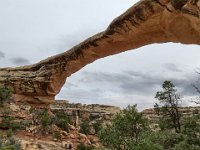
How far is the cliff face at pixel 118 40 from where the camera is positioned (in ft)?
37.7

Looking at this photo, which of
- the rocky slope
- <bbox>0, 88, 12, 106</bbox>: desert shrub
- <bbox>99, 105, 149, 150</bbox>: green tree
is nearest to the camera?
<bbox>99, 105, 149, 150</bbox>: green tree

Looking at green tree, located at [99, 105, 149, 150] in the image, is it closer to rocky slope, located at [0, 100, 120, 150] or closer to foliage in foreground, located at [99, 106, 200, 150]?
foliage in foreground, located at [99, 106, 200, 150]

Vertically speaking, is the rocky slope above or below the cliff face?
below

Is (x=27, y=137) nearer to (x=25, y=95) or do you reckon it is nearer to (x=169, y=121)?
(x=25, y=95)

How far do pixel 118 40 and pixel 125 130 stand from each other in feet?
21.5

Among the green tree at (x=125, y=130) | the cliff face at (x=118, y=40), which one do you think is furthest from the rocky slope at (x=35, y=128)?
the green tree at (x=125, y=130)

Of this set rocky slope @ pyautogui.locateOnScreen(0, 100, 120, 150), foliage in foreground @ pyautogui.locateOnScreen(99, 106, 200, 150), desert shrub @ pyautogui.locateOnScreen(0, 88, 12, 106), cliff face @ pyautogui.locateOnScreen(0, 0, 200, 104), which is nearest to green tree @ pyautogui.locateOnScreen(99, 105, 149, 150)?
foliage in foreground @ pyautogui.locateOnScreen(99, 106, 200, 150)

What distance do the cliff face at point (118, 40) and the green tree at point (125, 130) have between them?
3979 millimetres

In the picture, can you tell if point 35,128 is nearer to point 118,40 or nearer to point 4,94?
point 4,94

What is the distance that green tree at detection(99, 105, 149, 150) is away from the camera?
1861 centimetres

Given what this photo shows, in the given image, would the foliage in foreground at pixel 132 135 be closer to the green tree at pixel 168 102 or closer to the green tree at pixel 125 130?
the green tree at pixel 125 130

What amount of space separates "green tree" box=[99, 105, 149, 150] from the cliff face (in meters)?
3.98

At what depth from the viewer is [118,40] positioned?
15.1 metres

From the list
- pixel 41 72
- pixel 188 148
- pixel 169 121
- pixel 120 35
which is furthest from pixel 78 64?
pixel 169 121
